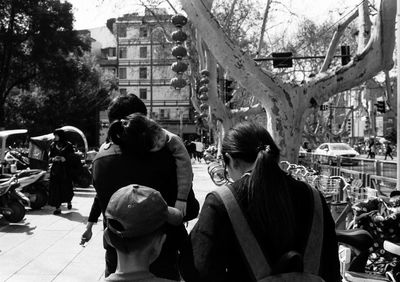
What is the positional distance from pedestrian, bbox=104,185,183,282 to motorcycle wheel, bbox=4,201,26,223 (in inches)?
269

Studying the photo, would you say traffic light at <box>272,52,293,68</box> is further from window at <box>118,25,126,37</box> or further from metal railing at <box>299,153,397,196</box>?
window at <box>118,25,126,37</box>

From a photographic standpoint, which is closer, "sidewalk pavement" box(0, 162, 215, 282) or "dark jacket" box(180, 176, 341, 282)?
"dark jacket" box(180, 176, 341, 282)

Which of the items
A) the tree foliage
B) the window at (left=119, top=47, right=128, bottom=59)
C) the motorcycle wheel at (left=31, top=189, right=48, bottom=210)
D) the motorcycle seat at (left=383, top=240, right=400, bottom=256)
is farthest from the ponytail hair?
the window at (left=119, top=47, right=128, bottom=59)

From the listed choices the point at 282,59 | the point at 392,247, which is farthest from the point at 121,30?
the point at 392,247

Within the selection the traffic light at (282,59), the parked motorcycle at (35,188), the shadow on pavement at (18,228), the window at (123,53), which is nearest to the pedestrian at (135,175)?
the shadow on pavement at (18,228)

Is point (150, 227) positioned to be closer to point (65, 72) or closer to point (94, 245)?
point (94, 245)

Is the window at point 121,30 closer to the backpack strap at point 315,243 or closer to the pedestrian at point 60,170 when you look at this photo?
the pedestrian at point 60,170

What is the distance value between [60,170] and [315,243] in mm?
8132

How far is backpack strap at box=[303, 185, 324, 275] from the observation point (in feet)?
6.09

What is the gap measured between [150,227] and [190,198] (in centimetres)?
99

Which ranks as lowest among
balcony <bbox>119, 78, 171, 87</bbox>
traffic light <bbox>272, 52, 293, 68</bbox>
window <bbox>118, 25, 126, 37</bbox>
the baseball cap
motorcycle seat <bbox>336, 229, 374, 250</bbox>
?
motorcycle seat <bbox>336, 229, 374, 250</bbox>

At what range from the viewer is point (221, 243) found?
1.82 meters

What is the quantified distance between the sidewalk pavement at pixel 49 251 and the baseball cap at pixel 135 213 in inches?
145

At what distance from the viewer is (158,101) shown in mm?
62125
